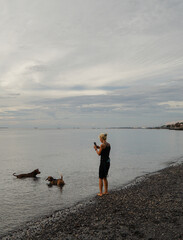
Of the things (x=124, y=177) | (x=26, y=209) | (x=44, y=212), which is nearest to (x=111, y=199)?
(x=44, y=212)

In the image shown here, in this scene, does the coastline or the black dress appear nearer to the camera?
the coastline

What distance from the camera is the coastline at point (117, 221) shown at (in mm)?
7406

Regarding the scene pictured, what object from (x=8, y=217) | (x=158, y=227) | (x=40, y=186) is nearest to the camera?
(x=158, y=227)

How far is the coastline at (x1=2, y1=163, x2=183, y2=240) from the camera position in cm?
741

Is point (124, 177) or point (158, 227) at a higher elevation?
point (158, 227)

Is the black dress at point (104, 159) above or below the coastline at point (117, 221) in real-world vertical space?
above

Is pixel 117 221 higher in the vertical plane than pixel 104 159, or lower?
lower

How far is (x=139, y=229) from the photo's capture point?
7.66 metres

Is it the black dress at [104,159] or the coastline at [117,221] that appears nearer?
the coastline at [117,221]

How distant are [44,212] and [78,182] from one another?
689cm

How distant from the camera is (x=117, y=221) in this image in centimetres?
837

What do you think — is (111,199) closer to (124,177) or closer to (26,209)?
(26,209)

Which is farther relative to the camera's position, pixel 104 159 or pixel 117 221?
pixel 104 159

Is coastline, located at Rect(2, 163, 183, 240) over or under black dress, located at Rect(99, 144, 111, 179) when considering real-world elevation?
under
